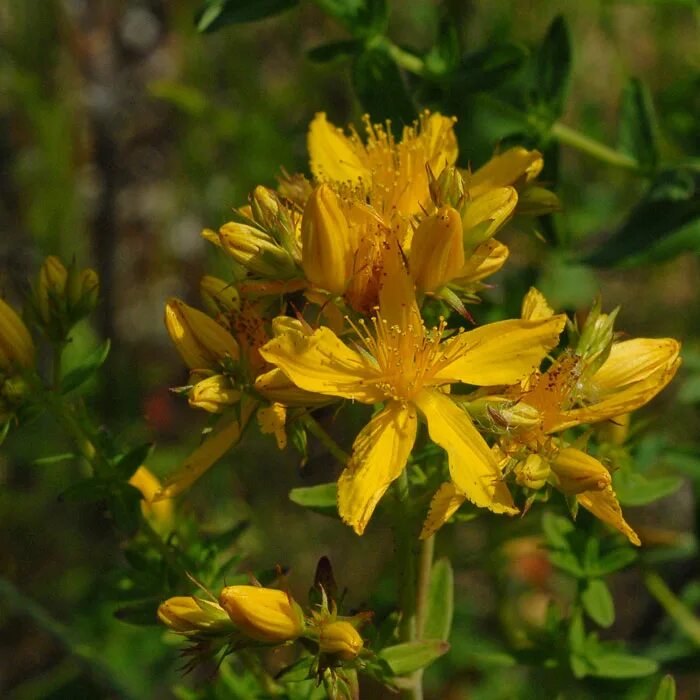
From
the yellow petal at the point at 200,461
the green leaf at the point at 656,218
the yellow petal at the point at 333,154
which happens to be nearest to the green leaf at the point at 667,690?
the yellow petal at the point at 200,461

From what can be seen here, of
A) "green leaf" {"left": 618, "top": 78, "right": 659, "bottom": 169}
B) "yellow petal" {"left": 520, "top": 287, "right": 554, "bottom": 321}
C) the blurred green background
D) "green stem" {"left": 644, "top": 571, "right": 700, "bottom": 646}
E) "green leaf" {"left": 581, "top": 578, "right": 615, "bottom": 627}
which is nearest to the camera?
"yellow petal" {"left": 520, "top": 287, "right": 554, "bottom": 321}

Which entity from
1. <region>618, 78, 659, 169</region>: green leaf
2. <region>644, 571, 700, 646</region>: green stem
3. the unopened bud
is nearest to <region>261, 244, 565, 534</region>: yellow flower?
the unopened bud

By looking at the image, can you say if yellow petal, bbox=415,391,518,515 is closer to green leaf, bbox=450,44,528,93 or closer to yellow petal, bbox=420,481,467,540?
yellow petal, bbox=420,481,467,540

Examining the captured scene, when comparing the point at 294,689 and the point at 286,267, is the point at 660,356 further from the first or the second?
the point at 294,689

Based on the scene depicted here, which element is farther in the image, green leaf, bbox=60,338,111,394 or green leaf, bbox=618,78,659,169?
green leaf, bbox=618,78,659,169

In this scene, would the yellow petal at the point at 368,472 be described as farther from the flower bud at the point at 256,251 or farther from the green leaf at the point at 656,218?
the green leaf at the point at 656,218

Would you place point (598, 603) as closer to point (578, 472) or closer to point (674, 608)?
point (578, 472)

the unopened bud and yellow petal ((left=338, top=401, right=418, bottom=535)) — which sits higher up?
the unopened bud
